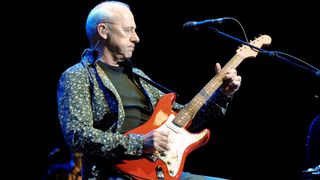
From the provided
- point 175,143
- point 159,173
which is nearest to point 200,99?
point 175,143

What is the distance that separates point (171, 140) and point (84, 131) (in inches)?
24.6

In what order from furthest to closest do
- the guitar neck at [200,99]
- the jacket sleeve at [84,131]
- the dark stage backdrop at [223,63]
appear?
the dark stage backdrop at [223,63], the guitar neck at [200,99], the jacket sleeve at [84,131]

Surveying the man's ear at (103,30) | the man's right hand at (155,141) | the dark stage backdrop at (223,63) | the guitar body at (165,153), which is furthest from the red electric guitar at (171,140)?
the dark stage backdrop at (223,63)

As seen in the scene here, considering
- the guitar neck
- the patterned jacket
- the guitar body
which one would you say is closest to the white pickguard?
the guitar body

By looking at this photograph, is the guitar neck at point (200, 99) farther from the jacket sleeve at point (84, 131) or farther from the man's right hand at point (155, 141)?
the jacket sleeve at point (84, 131)

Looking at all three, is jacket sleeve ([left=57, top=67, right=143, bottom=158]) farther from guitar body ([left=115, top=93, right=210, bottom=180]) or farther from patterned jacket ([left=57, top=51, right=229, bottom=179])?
guitar body ([left=115, top=93, right=210, bottom=180])

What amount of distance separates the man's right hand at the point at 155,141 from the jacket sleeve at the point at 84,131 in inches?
1.6

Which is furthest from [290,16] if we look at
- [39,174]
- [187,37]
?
[39,174]

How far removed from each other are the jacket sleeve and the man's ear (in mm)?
560

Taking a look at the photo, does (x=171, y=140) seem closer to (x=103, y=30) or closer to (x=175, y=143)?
(x=175, y=143)

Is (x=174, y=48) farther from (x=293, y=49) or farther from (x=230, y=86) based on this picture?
(x=230, y=86)

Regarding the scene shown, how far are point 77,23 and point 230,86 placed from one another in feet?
9.80

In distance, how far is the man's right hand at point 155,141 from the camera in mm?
2977

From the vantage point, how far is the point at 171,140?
10.6 feet
